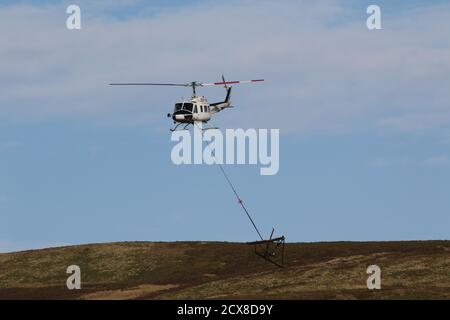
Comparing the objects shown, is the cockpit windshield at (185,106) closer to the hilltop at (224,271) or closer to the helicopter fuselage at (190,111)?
the helicopter fuselage at (190,111)

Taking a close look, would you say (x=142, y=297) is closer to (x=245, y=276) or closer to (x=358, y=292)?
(x=245, y=276)

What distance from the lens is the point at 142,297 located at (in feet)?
256

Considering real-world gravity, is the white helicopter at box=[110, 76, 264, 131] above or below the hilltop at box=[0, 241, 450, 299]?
above

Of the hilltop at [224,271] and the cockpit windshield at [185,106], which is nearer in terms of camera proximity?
the hilltop at [224,271]

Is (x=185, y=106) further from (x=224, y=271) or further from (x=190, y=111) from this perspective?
(x=224, y=271)

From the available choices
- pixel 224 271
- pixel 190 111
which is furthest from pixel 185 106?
pixel 224 271

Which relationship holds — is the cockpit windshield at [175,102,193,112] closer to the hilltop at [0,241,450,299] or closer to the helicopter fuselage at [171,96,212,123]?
the helicopter fuselage at [171,96,212,123]

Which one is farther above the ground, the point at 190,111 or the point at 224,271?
the point at 190,111

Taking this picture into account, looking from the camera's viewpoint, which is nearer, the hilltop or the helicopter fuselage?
the hilltop

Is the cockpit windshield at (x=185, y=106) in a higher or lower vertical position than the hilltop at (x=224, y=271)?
higher
